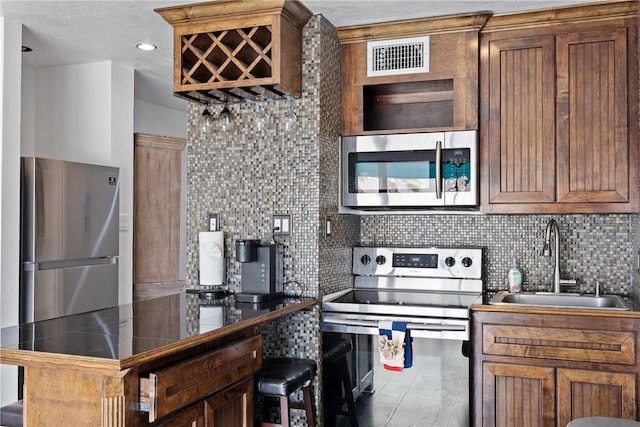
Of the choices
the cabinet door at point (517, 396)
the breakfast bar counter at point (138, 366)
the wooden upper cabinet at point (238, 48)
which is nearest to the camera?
the breakfast bar counter at point (138, 366)

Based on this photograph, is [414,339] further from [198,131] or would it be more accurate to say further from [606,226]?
[198,131]

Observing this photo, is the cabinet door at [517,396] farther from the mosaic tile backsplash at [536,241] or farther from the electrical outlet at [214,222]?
the electrical outlet at [214,222]

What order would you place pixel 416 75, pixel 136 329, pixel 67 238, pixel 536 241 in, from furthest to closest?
1. pixel 67 238
2. pixel 536 241
3. pixel 416 75
4. pixel 136 329

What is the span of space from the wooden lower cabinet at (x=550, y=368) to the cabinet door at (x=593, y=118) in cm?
68

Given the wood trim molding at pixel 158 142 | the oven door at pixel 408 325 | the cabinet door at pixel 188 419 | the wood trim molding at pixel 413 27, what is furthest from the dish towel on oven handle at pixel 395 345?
the wood trim molding at pixel 158 142

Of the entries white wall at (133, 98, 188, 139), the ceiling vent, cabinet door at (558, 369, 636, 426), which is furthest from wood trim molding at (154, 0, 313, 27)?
white wall at (133, 98, 188, 139)

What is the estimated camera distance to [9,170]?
10.5 ft

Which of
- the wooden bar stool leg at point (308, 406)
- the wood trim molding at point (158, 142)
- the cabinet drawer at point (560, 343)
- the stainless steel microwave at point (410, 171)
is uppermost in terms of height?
the wood trim molding at point (158, 142)

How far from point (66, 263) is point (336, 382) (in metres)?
1.83

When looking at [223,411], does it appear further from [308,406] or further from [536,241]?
[536,241]

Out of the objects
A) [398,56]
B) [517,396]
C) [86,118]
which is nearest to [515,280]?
[517,396]

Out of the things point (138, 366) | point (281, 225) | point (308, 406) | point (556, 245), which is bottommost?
point (308, 406)

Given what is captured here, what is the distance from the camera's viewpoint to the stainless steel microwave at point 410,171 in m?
3.06

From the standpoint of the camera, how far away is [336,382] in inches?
117
